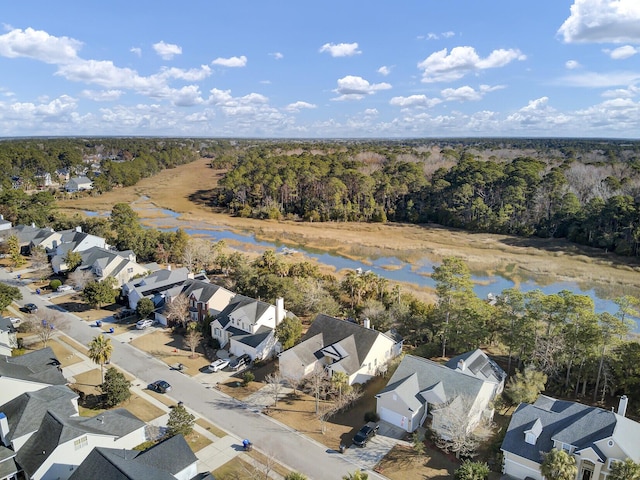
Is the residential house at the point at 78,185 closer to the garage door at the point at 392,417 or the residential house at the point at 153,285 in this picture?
the residential house at the point at 153,285

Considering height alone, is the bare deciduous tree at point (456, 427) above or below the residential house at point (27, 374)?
below

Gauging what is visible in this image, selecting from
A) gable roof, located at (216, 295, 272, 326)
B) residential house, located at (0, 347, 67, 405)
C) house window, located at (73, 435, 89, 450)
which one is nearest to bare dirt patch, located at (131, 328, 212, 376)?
gable roof, located at (216, 295, 272, 326)

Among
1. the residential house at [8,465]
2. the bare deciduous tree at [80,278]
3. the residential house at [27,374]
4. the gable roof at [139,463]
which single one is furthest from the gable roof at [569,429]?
the bare deciduous tree at [80,278]

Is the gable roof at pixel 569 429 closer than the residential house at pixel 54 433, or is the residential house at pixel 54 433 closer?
the gable roof at pixel 569 429

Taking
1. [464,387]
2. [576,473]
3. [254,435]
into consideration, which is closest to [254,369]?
[254,435]

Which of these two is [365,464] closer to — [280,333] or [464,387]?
[464,387]

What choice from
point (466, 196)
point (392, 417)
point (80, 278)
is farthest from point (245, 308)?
point (466, 196)

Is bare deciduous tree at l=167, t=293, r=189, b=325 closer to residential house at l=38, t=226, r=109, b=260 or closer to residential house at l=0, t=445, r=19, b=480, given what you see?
residential house at l=0, t=445, r=19, b=480
